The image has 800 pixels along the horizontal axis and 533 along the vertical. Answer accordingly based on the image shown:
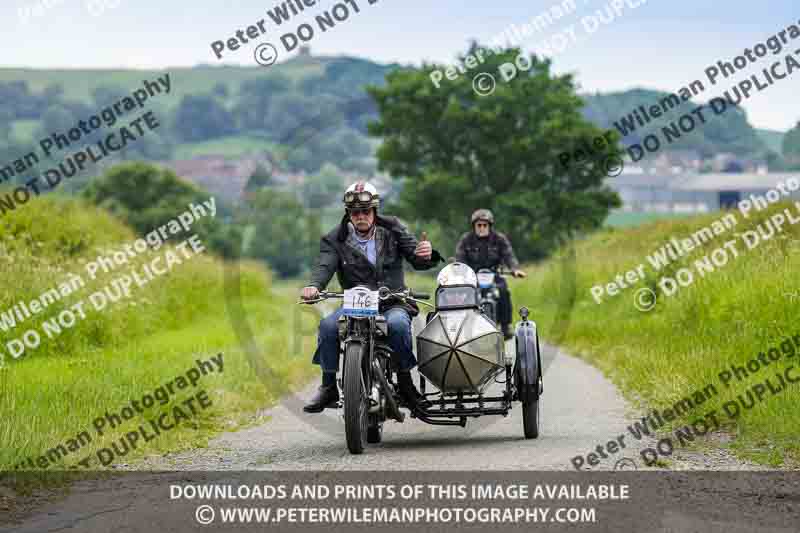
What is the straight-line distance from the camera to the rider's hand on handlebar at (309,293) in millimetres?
9812

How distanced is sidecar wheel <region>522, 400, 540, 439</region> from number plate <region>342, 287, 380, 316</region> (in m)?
1.68

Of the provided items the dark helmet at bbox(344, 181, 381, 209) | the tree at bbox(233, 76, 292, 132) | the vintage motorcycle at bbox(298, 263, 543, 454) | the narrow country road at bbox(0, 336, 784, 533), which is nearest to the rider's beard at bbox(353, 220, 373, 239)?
the dark helmet at bbox(344, 181, 381, 209)

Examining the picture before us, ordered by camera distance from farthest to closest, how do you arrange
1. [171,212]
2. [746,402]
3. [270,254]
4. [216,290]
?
[171,212]
[270,254]
[216,290]
[746,402]

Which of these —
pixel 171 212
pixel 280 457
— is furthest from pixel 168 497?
pixel 171 212

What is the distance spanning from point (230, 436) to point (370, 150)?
85.2 meters

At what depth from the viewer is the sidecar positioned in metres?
9.70

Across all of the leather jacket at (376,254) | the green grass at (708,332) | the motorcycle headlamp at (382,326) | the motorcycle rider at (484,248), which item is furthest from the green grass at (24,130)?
the motorcycle headlamp at (382,326)

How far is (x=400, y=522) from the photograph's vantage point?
6.79m

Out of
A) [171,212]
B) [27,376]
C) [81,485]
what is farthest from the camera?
[171,212]

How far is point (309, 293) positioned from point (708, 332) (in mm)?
7087

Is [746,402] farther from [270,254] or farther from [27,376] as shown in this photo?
[270,254]

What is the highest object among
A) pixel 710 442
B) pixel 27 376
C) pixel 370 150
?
pixel 370 150

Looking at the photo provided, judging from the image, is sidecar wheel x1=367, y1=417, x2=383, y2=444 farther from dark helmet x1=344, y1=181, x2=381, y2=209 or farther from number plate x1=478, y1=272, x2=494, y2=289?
number plate x1=478, y1=272, x2=494, y2=289

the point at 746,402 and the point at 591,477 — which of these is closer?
the point at 591,477
